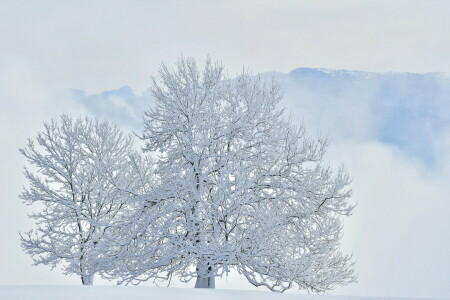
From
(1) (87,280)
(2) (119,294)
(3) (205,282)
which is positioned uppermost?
(1) (87,280)

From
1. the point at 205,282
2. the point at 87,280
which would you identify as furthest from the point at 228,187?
the point at 87,280

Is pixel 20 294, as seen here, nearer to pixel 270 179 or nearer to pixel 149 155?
pixel 270 179

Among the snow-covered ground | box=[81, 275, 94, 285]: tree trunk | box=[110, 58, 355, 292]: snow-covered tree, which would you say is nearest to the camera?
the snow-covered ground

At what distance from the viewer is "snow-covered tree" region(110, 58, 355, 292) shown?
17344 mm

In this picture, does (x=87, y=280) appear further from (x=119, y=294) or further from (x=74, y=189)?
(x=119, y=294)

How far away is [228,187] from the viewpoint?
17.2 meters

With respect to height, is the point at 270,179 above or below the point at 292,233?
above

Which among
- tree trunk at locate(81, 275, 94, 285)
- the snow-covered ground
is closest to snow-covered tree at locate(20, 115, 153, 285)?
tree trunk at locate(81, 275, 94, 285)

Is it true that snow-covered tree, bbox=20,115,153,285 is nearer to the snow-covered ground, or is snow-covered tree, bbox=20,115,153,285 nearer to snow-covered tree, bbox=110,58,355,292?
snow-covered tree, bbox=110,58,355,292

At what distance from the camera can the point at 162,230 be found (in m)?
17.8

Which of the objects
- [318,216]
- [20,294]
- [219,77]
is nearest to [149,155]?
[219,77]

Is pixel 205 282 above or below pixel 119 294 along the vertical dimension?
above

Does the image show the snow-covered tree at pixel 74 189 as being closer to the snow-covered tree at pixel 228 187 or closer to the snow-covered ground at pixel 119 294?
the snow-covered tree at pixel 228 187

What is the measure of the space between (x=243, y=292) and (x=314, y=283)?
984 centimetres
